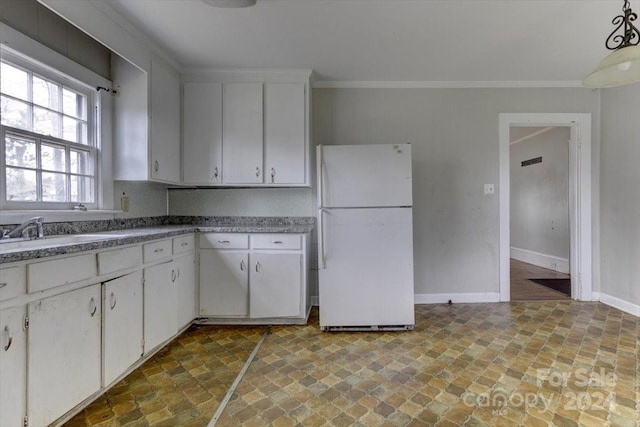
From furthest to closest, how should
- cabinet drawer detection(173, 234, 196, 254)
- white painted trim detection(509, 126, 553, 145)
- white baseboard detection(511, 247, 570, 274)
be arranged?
1. white painted trim detection(509, 126, 553, 145)
2. white baseboard detection(511, 247, 570, 274)
3. cabinet drawer detection(173, 234, 196, 254)

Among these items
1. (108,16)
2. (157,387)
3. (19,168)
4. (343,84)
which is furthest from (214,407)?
(343,84)

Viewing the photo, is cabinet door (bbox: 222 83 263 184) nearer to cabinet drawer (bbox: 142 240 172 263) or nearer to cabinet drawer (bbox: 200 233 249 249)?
cabinet drawer (bbox: 200 233 249 249)

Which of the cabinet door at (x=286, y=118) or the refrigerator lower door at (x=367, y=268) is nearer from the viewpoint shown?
the refrigerator lower door at (x=367, y=268)

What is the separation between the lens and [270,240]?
8.55 feet

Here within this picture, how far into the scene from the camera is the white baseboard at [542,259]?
4.53 m

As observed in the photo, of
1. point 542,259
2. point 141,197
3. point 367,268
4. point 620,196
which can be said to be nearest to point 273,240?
point 367,268

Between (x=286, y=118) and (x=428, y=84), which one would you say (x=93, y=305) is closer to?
(x=286, y=118)

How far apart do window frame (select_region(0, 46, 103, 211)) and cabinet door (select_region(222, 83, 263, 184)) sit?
99 centimetres

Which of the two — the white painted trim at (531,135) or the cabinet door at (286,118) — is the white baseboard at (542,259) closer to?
the white painted trim at (531,135)

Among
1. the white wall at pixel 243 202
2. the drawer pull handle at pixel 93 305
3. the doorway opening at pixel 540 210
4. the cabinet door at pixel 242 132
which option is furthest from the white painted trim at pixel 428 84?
the drawer pull handle at pixel 93 305

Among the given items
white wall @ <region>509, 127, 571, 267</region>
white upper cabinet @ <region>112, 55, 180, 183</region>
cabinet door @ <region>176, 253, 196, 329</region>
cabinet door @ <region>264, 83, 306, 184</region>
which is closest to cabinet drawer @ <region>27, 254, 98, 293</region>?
cabinet door @ <region>176, 253, 196, 329</region>

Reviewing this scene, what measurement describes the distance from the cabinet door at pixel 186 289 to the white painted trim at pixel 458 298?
226cm

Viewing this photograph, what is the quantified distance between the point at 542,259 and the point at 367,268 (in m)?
4.20

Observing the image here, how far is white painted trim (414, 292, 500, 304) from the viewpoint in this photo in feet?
10.4
